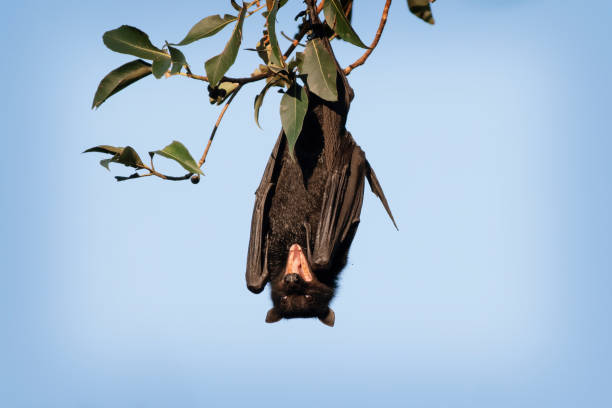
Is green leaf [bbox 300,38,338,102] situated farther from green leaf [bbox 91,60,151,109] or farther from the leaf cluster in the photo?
green leaf [bbox 91,60,151,109]

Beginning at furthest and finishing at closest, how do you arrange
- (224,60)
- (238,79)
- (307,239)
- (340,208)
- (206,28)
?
1. (307,239)
2. (340,208)
3. (238,79)
4. (206,28)
5. (224,60)

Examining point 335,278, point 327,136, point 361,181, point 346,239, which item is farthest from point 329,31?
point 335,278

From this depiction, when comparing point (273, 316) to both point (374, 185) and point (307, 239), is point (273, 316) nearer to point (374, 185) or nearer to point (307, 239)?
point (307, 239)

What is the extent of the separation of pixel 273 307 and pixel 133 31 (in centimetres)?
225

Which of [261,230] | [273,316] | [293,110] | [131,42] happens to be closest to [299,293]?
[273,316]

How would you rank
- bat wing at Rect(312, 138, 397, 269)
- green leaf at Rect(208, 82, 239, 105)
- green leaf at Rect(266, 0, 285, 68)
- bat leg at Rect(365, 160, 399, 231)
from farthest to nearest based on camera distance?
bat leg at Rect(365, 160, 399, 231), bat wing at Rect(312, 138, 397, 269), green leaf at Rect(208, 82, 239, 105), green leaf at Rect(266, 0, 285, 68)

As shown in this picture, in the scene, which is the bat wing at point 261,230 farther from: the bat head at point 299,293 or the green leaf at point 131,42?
the green leaf at point 131,42

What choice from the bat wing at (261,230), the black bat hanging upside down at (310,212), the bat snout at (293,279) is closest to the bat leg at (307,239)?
the black bat hanging upside down at (310,212)

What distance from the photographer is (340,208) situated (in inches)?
173

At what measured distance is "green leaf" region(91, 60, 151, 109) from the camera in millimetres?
3371

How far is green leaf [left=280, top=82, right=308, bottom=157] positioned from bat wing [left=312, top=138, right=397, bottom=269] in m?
1.06

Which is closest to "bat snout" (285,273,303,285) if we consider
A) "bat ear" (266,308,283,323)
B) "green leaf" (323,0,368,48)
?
"bat ear" (266,308,283,323)

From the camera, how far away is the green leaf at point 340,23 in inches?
133

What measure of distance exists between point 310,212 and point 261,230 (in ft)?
1.24
